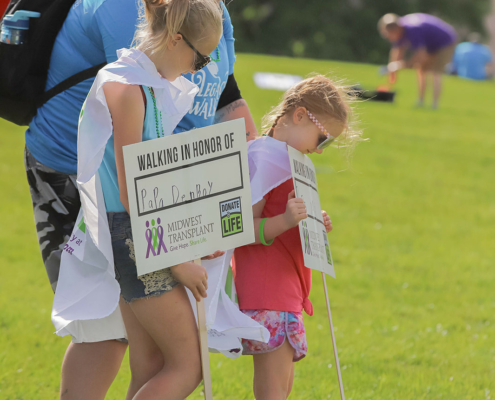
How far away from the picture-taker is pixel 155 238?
1976mm

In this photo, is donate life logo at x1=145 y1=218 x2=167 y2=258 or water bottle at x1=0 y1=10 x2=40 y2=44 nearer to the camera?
donate life logo at x1=145 y1=218 x2=167 y2=258

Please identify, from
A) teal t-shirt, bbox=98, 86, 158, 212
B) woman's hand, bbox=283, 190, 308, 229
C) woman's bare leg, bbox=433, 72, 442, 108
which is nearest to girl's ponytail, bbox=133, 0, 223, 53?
teal t-shirt, bbox=98, 86, 158, 212

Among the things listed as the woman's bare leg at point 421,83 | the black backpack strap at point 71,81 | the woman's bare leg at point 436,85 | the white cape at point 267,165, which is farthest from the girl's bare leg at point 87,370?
the woman's bare leg at point 421,83

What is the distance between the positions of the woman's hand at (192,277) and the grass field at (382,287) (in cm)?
79

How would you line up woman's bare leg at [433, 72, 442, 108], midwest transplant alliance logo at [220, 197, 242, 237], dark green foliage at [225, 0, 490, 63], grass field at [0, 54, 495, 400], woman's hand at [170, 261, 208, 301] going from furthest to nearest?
dark green foliage at [225, 0, 490, 63] → woman's bare leg at [433, 72, 442, 108] → grass field at [0, 54, 495, 400] → midwest transplant alliance logo at [220, 197, 242, 237] → woman's hand at [170, 261, 208, 301]

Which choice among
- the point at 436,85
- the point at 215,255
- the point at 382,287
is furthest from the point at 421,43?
the point at 215,255

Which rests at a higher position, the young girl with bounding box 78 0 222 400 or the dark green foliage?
the young girl with bounding box 78 0 222 400

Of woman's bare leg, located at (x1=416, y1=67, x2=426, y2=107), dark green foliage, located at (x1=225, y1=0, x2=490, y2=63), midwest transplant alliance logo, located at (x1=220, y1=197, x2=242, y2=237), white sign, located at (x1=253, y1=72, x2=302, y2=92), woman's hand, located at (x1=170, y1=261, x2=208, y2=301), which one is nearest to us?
woman's hand, located at (x1=170, y1=261, x2=208, y2=301)

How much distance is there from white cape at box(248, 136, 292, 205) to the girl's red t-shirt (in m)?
0.09

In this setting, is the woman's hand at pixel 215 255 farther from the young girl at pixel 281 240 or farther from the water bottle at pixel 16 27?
the water bottle at pixel 16 27

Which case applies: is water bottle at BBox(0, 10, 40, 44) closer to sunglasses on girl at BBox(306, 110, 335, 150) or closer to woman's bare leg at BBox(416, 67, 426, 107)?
sunglasses on girl at BBox(306, 110, 335, 150)

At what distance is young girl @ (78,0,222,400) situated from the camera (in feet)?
6.28

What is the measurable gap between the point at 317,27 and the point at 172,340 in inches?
1604

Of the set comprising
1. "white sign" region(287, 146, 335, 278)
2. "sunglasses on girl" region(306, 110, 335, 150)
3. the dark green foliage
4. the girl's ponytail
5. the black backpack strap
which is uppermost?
the girl's ponytail
